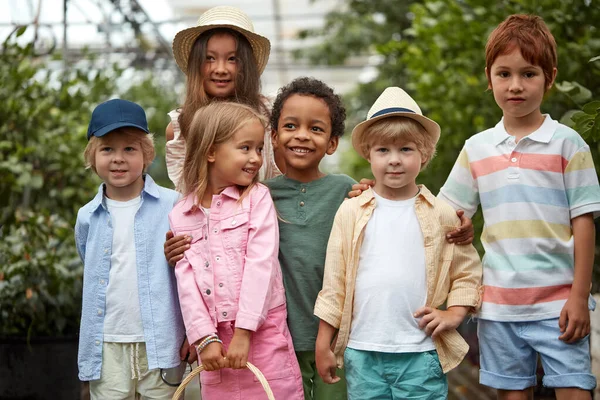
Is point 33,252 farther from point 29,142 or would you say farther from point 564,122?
point 564,122

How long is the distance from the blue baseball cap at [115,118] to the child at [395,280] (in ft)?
2.69

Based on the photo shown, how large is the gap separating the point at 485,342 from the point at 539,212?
19.0 inches

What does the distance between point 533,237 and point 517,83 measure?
1.71ft

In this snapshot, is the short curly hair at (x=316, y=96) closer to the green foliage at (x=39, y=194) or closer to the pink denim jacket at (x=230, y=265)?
the pink denim jacket at (x=230, y=265)

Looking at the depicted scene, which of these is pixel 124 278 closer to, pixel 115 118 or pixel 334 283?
pixel 115 118

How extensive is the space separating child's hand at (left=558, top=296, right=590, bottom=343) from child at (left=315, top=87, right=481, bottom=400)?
0.28 metres

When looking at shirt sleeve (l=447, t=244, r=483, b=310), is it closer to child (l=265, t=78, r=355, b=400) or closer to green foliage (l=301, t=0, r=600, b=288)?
child (l=265, t=78, r=355, b=400)

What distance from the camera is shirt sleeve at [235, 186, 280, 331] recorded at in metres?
2.57

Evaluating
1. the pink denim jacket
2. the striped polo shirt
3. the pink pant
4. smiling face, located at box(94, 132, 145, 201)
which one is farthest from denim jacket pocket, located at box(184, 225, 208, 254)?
the striped polo shirt

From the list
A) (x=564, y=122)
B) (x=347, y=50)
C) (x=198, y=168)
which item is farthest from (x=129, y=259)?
(x=347, y=50)

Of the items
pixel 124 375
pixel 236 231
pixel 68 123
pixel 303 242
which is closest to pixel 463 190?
pixel 303 242

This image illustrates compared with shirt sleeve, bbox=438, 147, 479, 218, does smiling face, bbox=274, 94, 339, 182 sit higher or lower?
higher

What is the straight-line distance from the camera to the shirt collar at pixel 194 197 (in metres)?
2.76

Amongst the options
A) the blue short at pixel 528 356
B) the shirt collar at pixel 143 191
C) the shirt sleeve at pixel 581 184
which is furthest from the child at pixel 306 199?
the shirt sleeve at pixel 581 184
